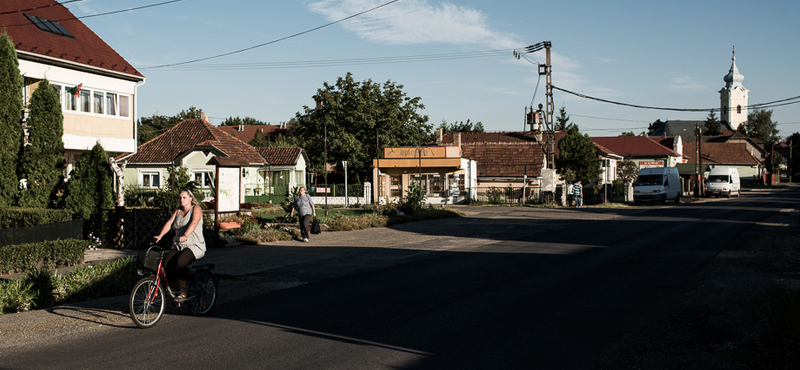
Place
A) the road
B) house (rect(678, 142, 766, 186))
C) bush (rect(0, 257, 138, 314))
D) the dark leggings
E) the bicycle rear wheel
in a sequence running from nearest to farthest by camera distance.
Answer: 1. the road
2. the dark leggings
3. the bicycle rear wheel
4. bush (rect(0, 257, 138, 314))
5. house (rect(678, 142, 766, 186))

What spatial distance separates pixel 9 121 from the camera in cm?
1655

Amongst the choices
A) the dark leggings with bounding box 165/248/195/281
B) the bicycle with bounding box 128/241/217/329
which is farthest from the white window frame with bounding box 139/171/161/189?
the dark leggings with bounding box 165/248/195/281

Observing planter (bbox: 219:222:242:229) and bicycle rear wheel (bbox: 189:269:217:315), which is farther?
planter (bbox: 219:222:242:229)

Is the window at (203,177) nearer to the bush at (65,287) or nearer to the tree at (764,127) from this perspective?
the bush at (65,287)

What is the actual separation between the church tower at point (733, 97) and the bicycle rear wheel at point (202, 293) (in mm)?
156492

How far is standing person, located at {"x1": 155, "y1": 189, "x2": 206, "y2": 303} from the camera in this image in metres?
8.05

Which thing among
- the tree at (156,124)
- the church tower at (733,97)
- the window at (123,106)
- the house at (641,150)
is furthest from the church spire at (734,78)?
the window at (123,106)

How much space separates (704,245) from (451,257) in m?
6.77

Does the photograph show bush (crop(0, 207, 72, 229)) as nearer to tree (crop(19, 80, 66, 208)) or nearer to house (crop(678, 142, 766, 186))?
tree (crop(19, 80, 66, 208))

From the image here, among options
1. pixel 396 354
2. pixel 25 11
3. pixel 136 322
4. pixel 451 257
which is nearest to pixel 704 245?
pixel 451 257

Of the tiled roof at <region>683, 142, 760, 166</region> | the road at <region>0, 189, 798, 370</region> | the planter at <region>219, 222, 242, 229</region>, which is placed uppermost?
the tiled roof at <region>683, 142, 760, 166</region>

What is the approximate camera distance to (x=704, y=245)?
1582 cm

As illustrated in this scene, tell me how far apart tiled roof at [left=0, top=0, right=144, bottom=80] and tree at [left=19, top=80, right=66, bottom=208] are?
4.54 m

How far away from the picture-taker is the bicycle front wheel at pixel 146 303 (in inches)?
295
